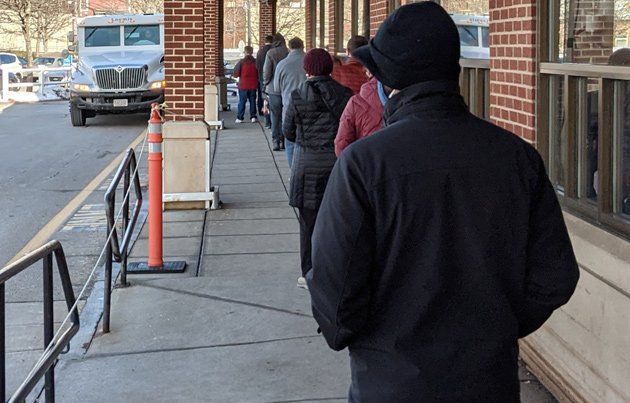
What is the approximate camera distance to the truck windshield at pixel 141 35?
25484 millimetres

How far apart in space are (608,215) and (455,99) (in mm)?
2390

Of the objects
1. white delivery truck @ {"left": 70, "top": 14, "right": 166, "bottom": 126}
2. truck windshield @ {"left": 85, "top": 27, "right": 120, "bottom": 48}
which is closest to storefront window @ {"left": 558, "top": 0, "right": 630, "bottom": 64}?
white delivery truck @ {"left": 70, "top": 14, "right": 166, "bottom": 126}

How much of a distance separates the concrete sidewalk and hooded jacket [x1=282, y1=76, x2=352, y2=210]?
2.84 ft

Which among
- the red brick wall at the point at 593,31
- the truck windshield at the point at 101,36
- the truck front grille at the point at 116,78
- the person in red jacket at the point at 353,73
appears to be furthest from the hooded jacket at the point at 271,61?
the red brick wall at the point at 593,31

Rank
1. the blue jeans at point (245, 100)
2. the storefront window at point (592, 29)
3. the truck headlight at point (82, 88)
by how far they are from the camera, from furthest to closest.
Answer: the truck headlight at point (82, 88), the blue jeans at point (245, 100), the storefront window at point (592, 29)

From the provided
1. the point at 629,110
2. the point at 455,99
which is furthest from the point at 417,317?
the point at 629,110

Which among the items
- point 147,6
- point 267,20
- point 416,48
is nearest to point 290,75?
point 416,48

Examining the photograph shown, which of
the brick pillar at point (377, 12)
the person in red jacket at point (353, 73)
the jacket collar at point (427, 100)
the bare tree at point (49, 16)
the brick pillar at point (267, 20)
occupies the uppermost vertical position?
the bare tree at point (49, 16)

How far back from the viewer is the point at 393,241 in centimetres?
246

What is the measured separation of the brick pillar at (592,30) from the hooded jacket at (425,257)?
2446mm

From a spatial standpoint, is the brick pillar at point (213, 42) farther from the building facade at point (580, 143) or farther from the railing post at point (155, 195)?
the building facade at point (580, 143)

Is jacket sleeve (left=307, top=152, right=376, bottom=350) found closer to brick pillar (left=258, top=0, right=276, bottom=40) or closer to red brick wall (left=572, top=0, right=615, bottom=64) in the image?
red brick wall (left=572, top=0, right=615, bottom=64)

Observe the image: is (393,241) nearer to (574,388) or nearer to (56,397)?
(574,388)

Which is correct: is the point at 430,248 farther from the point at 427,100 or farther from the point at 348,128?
the point at 348,128
